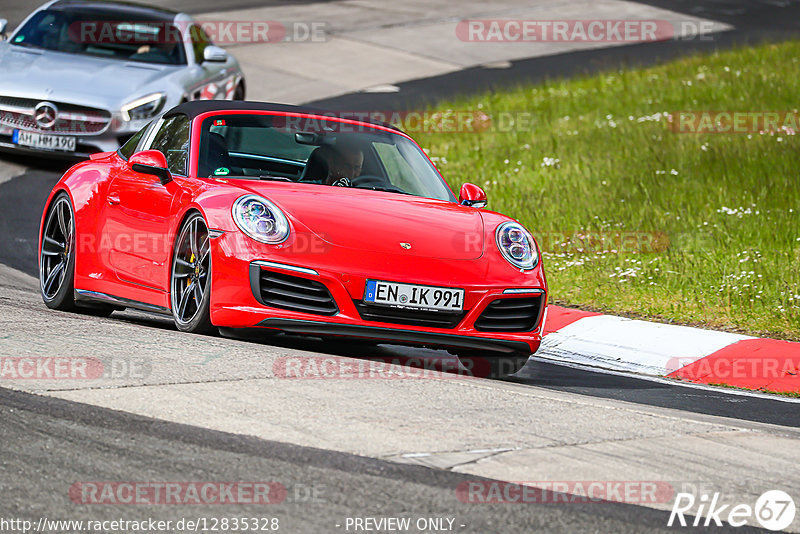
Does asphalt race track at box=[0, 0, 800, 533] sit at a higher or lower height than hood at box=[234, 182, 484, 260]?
lower

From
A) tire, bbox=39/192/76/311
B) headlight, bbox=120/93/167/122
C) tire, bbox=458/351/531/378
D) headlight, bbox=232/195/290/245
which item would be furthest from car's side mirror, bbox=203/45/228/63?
headlight, bbox=232/195/290/245

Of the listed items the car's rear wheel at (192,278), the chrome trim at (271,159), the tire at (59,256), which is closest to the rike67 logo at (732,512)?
the car's rear wheel at (192,278)

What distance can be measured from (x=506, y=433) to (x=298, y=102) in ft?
44.7

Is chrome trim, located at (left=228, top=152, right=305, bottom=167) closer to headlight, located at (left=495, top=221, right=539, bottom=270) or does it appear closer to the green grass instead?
headlight, located at (left=495, top=221, right=539, bottom=270)

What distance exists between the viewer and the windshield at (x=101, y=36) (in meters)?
14.0

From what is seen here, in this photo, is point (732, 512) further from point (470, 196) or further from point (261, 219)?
point (470, 196)

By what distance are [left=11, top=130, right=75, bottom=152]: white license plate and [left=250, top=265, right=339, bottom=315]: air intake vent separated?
6.58 meters

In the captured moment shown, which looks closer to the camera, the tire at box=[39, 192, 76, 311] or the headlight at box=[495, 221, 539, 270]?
the headlight at box=[495, 221, 539, 270]

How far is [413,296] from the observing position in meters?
6.67

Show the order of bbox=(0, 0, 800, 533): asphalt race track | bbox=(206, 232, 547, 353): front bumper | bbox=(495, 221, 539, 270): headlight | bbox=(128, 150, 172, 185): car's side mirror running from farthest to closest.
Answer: bbox=(128, 150, 172, 185): car's side mirror → bbox=(495, 221, 539, 270): headlight → bbox=(206, 232, 547, 353): front bumper → bbox=(0, 0, 800, 533): asphalt race track

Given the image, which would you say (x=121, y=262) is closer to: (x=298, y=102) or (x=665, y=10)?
(x=298, y=102)

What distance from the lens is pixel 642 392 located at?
7.18 metres

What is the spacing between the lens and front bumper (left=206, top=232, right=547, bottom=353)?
6555 mm

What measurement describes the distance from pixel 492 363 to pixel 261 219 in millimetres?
1762
